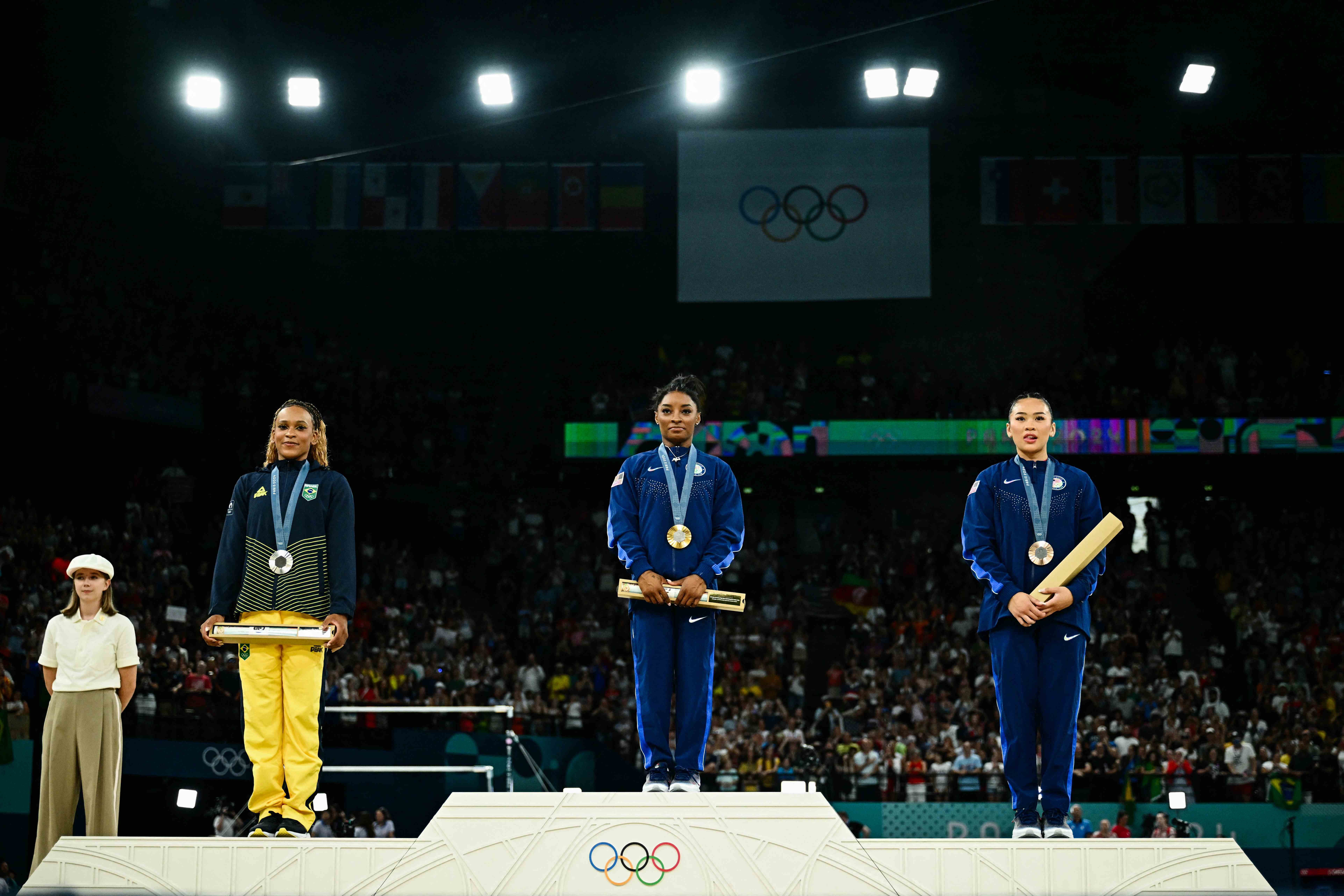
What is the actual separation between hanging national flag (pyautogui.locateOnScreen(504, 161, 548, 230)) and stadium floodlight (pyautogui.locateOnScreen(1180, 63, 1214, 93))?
35.1 feet

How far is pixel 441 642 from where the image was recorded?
18688 mm

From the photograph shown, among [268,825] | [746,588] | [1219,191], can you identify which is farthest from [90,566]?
[1219,191]

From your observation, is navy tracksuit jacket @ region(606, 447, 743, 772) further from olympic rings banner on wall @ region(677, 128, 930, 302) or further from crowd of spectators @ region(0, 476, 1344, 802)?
olympic rings banner on wall @ region(677, 128, 930, 302)

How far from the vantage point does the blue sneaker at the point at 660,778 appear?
221 inches

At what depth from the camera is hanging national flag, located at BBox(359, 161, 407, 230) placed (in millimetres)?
21875

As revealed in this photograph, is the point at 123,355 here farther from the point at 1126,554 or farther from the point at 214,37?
the point at 1126,554

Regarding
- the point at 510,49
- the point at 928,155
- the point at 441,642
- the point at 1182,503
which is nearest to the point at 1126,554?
the point at 1182,503

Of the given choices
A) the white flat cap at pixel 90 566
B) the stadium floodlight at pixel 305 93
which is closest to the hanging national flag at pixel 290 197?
the stadium floodlight at pixel 305 93

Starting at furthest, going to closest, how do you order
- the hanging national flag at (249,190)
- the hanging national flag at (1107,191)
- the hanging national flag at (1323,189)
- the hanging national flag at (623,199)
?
the hanging national flag at (623,199)
the hanging national flag at (249,190)
the hanging national flag at (1107,191)
the hanging national flag at (1323,189)

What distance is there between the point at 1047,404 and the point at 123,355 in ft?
60.9

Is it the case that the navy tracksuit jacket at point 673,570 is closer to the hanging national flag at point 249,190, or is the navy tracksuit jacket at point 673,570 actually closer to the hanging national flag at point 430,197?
the hanging national flag at point 430,197

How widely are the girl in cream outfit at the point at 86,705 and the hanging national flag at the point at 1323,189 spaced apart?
20370 mm

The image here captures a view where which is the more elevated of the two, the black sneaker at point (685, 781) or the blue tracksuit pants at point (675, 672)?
the blue tracksuit pants at point (675, 672)

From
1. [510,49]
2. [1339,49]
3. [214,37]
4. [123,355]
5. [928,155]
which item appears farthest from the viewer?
[928,155]
